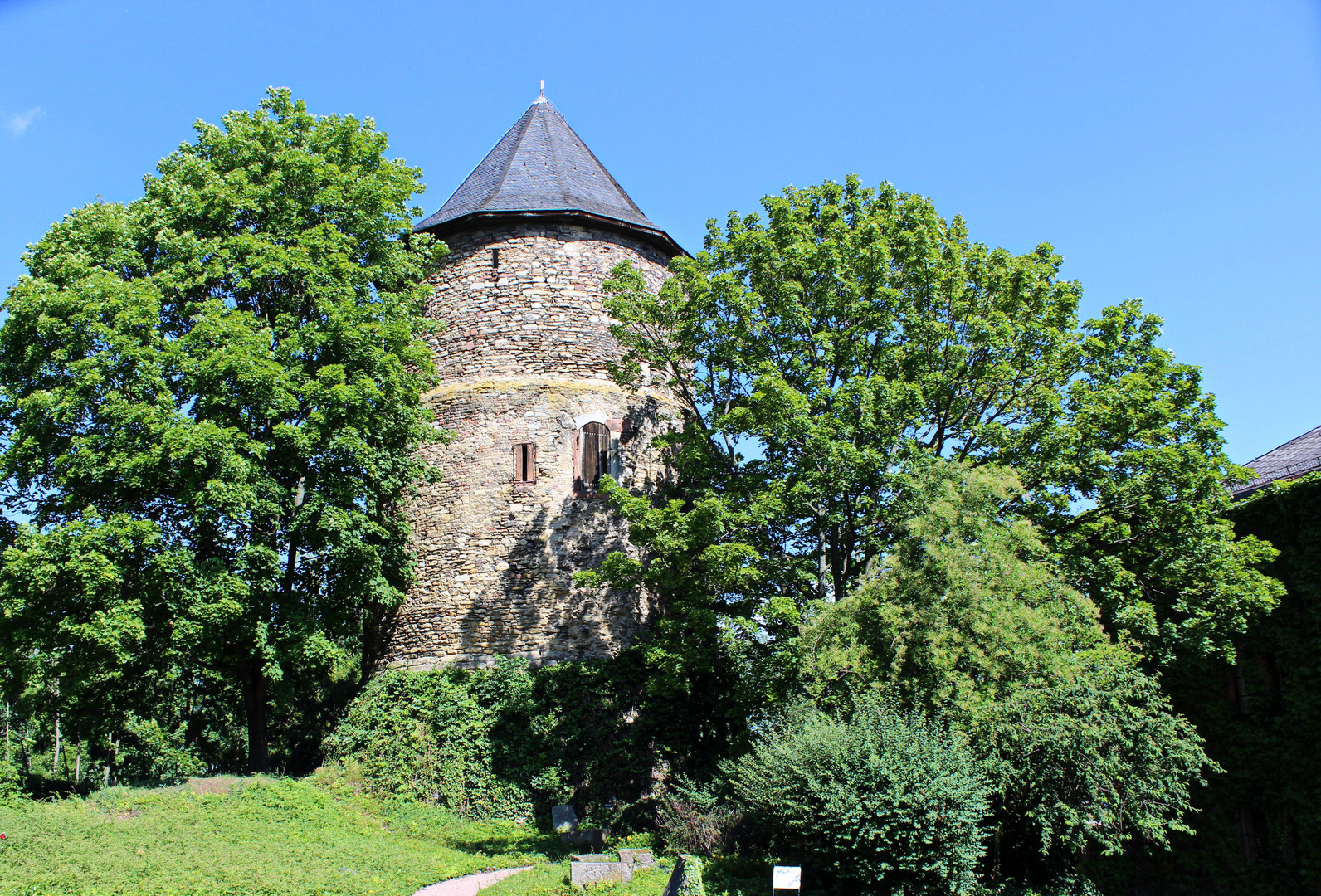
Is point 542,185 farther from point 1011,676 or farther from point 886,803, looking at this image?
point 886,803

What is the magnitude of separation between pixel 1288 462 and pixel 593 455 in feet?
41.3

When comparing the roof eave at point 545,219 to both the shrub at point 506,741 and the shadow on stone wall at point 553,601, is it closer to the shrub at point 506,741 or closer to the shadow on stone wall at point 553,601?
the shadow on stone wall at point 553,601

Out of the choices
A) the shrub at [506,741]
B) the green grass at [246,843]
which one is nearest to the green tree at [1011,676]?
the shrub at [506,741]

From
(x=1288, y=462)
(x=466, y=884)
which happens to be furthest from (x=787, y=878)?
(x=1288, y=462)

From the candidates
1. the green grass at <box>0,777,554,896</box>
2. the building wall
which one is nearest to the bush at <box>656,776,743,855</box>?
the green grass at <box>0,777,554,896</box>

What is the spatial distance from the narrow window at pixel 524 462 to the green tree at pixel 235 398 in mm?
1755

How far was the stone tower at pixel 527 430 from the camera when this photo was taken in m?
16.6

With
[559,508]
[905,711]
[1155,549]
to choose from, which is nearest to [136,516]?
[559,508]

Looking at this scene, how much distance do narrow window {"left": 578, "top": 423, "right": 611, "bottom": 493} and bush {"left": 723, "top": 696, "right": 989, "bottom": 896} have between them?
7.53 metres

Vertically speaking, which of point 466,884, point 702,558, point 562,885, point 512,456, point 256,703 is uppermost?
point 512,456

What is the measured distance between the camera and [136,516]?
580 inches

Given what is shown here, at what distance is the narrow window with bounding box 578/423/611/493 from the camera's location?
1736cm

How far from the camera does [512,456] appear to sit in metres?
17.3

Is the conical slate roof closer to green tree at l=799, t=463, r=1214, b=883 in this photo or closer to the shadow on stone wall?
the shadow on stone wall
